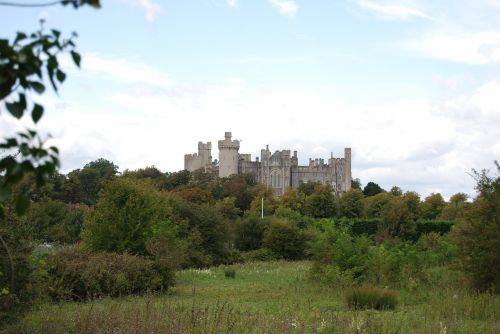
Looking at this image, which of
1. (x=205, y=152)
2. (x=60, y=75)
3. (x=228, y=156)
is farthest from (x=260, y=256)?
(x=205, y=152)

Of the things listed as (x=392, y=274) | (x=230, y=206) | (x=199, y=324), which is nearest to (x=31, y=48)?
(x=199, y=324)

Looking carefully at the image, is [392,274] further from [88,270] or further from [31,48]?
[31,48]

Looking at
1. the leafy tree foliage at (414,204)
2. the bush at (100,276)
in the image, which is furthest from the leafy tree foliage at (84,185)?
the bush at (100,276)

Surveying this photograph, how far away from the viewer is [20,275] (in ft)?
38.0

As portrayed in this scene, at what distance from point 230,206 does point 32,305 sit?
50119 millimetres

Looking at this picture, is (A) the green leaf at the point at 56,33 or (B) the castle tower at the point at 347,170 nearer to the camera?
(A) the green leaf at the point at 56,33

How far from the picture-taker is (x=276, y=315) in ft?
40.7

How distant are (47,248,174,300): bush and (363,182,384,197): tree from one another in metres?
99.3

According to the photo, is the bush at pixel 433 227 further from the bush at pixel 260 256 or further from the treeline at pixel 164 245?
the bush at pixel 260 256

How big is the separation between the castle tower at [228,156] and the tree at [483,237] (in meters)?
120

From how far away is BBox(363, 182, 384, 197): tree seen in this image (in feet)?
380

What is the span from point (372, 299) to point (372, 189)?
4085 inches

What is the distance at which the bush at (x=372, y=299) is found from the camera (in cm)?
1423

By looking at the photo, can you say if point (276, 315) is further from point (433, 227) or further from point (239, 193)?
point (239, 193)
